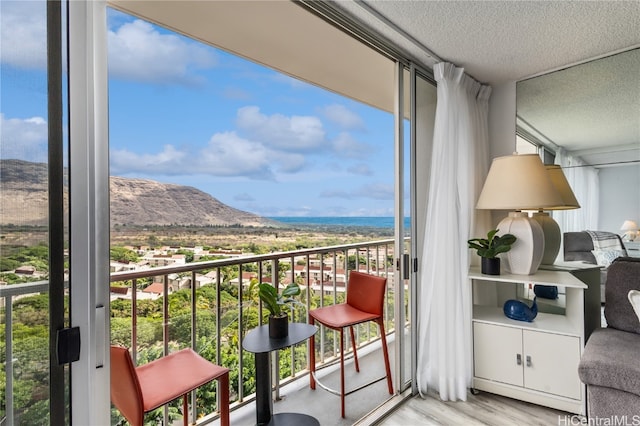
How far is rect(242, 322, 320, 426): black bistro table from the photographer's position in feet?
5.59

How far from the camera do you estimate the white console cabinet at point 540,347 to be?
201 cm

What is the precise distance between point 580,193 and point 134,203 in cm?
311

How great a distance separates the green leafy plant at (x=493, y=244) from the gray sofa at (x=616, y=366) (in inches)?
26.2

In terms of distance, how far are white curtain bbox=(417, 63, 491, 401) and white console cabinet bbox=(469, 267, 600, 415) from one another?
119mm

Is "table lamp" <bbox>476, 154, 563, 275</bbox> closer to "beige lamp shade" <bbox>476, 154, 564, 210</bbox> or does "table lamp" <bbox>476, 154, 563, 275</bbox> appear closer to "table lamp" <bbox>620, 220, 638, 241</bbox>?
"beige lamp shade" <bbox>476, 154, 564, 210</bbox>

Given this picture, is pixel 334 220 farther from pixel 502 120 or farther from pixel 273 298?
pixel 273 298

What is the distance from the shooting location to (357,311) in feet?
7.67

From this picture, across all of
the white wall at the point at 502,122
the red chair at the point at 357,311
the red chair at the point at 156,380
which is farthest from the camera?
the white wall at the point at 502,122

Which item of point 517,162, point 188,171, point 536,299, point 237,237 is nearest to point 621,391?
point 536,299

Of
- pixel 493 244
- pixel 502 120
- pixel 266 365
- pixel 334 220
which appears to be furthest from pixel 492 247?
pixel 334 220

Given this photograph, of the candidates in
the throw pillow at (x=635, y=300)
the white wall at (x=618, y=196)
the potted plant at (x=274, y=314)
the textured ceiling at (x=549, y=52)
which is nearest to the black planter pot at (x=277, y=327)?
the potted plant at (x=274, y=314)

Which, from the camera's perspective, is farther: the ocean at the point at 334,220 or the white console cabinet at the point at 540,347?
the ocean at the point at 334,220

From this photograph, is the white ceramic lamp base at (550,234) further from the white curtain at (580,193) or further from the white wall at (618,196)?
the white wall at (618,196)

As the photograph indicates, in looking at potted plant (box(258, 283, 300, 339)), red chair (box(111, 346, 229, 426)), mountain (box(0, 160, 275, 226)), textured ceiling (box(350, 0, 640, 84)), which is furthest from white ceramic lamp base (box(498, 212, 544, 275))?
mountain (box(0, 160, 275, 226))
